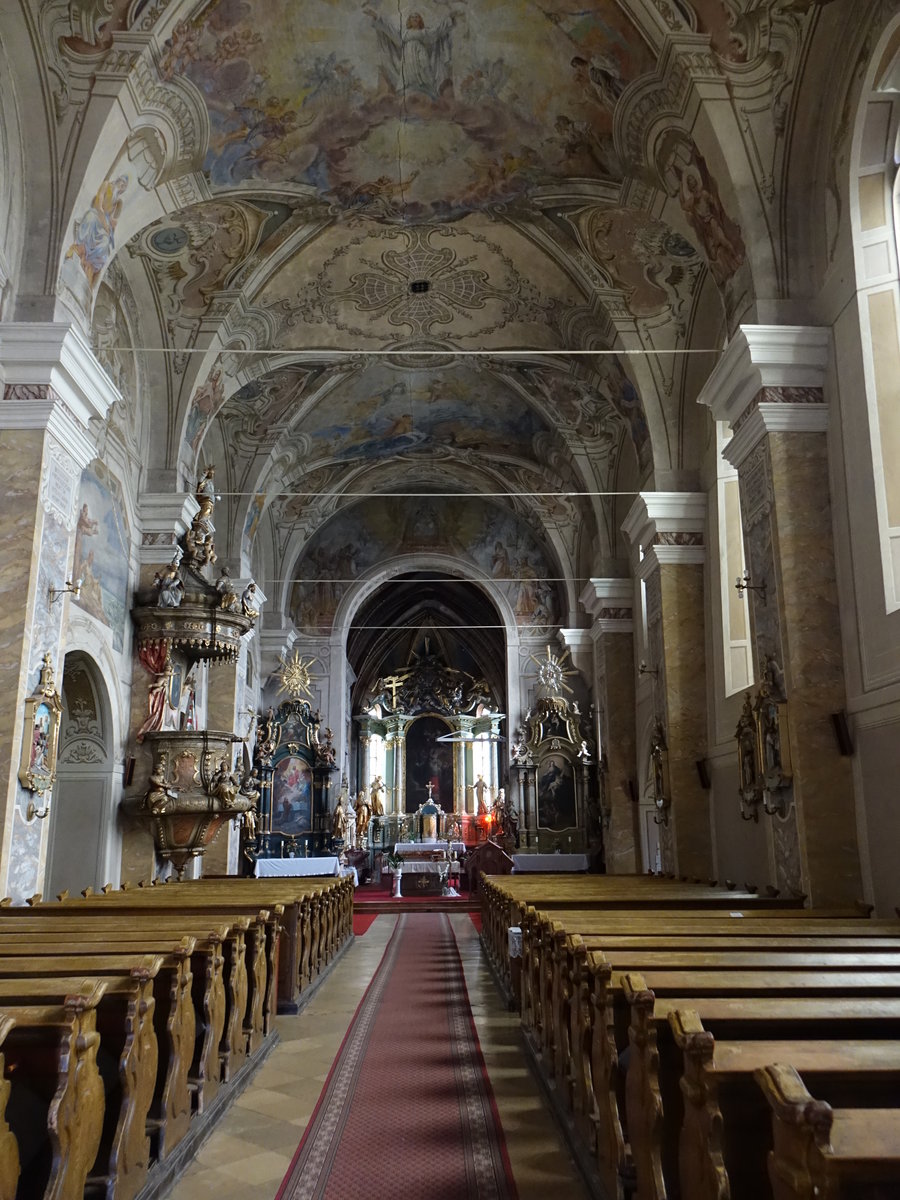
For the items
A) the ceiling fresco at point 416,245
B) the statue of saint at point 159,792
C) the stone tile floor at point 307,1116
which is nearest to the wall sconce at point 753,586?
the ceiling fresco at point 416,245

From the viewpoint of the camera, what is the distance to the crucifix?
29938 millimetres

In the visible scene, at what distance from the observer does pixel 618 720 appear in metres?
15.3

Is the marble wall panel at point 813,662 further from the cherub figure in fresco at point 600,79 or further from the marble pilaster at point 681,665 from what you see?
the cherub figure in fresco at point 600,79

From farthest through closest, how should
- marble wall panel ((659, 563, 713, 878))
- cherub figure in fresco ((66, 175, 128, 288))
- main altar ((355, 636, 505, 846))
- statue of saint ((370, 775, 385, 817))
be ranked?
1. main altar ((355, 636, 505, 846))
2. statue of saint ((370, 775, 385, 817))
3. marble wall panel ((659, 563, 713, 878))
4. cherub figure in fresco ((66, 175, 128, 288))

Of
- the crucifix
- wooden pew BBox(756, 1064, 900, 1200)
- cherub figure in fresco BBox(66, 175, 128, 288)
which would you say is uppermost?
cherub figure in fresco BBox(66, 175, 128, 288)

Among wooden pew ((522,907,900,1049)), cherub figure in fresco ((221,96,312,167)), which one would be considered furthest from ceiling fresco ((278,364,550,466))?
wooden pew ((522,907,900,1049))

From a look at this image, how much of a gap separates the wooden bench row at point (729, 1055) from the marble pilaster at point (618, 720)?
10.2 meters

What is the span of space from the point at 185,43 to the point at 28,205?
1.90 m

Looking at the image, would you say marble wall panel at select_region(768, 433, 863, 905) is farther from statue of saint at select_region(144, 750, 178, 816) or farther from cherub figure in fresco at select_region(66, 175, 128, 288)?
statue of saint at select_region(144, 750, 178, 816)

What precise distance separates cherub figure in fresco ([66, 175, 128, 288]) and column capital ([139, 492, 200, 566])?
3.46 metres

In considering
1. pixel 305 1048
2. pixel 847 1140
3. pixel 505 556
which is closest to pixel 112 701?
pixel 305 1048

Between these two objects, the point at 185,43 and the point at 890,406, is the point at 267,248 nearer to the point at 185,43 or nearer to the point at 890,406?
the point at 185,43

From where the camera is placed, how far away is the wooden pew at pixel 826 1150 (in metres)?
1.74

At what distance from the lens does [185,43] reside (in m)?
8.20
